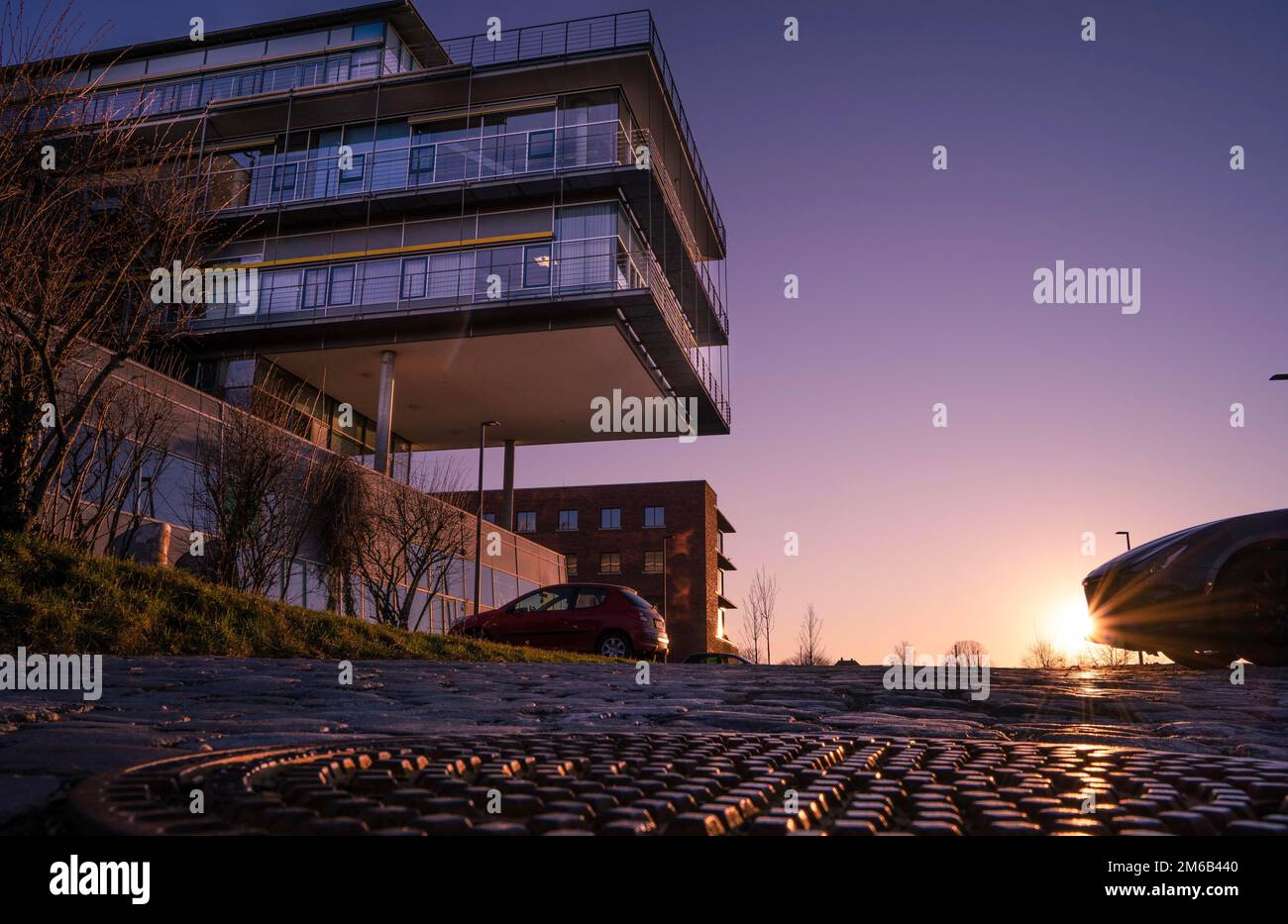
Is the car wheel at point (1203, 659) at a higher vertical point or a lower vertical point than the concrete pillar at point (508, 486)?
lower

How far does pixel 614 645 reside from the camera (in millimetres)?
19547

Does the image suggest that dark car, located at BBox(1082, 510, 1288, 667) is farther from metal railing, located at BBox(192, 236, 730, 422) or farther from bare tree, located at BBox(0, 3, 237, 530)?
metal railing, located at BBox(192, 236, 730, 422)

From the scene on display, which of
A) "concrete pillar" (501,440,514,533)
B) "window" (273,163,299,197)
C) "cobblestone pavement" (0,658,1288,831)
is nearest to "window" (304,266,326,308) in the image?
"window" (273,163,299,197)

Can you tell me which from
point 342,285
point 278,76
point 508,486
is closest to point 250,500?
point 342,285

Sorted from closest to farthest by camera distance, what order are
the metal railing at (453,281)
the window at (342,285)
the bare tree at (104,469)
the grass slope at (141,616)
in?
the grass slope at (141,616)
the bare tree at (104,469)
the metal railing at (453,281)
the window at (342,285)

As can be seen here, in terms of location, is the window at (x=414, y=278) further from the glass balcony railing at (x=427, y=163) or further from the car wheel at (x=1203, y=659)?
the car wheel at (x=1203, y=659)

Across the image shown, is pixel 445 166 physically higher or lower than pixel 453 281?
higher

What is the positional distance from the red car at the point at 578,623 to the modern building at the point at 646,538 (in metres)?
39.8

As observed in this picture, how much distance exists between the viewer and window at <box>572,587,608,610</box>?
19.6 meters

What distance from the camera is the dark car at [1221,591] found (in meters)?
9.60

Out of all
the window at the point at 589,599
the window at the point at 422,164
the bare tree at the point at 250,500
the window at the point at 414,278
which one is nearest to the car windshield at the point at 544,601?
the window at the point at 589,599

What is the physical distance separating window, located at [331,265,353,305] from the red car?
43.4ft

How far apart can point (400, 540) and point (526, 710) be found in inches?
700

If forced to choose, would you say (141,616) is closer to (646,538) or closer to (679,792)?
(679,792)
